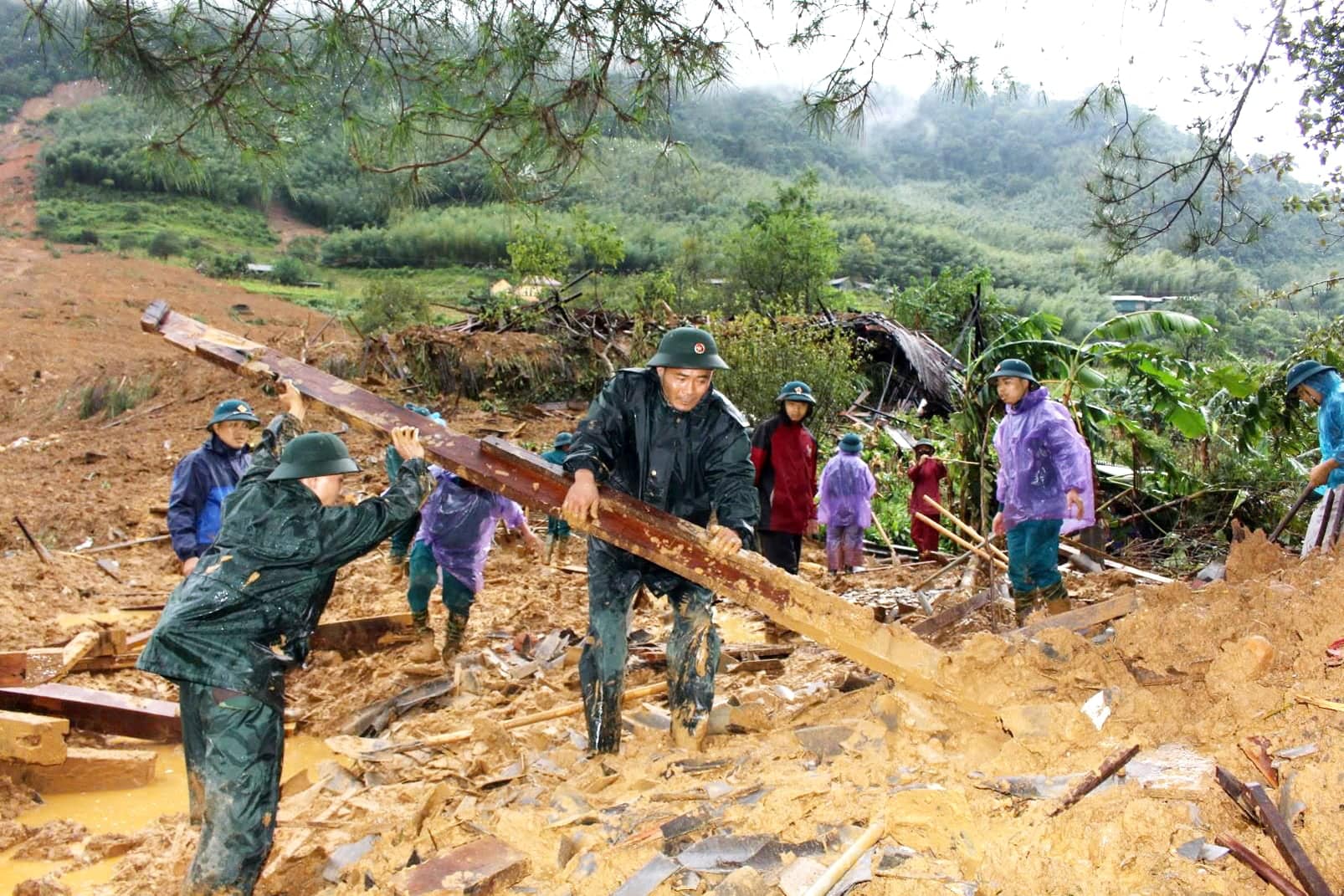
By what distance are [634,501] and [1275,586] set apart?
10.1 feet

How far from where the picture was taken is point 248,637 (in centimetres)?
335

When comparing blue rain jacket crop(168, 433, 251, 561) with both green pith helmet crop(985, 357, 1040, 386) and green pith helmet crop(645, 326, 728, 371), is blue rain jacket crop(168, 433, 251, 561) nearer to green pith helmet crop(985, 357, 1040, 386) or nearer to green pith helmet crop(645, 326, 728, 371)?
green pith helmet crop(645, 326, 728, 371)

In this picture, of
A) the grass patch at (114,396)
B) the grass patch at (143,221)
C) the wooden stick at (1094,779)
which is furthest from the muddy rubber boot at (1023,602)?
the grass patch at (143,221)

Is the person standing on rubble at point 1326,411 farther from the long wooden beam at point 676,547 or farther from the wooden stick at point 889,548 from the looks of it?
the wooden stick at point 889,548

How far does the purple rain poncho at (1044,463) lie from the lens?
18.7 feet

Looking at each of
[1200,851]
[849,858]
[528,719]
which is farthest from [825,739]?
[528,719]

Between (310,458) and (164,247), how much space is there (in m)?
53.0

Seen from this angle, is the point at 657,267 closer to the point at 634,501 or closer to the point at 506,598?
the point at 506,598

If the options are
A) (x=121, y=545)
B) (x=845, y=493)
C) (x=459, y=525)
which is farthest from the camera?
(x=121, y=545)

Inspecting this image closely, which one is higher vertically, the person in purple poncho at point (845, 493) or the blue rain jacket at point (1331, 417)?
the blue rain jacket at point (1331, 417)

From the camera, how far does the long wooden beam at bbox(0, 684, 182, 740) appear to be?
480cm

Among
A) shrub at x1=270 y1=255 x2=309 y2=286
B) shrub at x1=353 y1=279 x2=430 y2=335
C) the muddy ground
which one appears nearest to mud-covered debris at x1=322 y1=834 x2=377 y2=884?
the muddy ground

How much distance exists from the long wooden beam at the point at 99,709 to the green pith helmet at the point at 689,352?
3.44m

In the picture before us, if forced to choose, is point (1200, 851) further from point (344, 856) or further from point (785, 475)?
point (785, 475)
